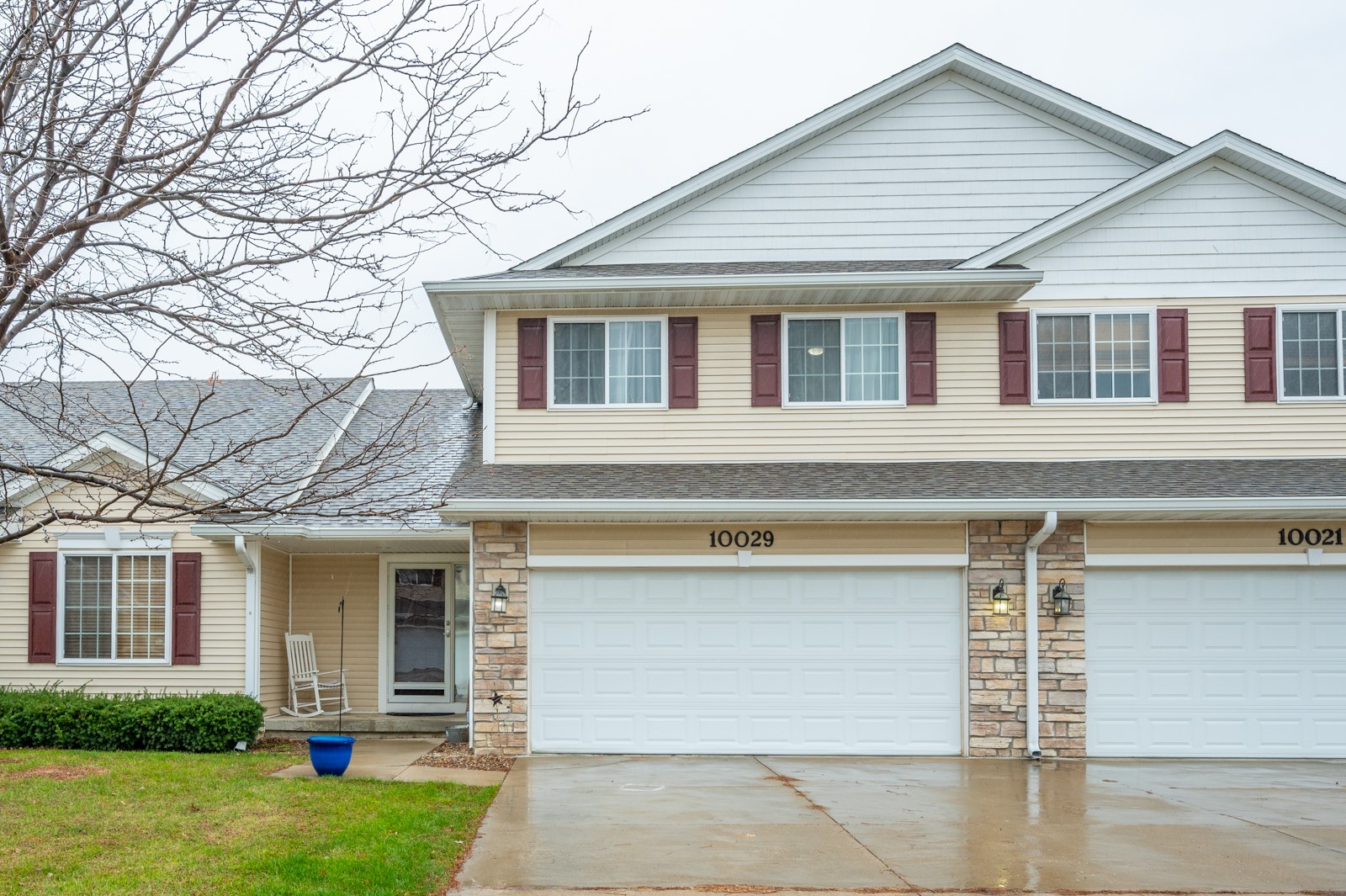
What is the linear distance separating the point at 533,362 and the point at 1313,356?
8859 millimetres

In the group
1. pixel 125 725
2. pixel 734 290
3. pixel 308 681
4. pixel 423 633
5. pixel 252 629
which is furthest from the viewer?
pixel 423 633

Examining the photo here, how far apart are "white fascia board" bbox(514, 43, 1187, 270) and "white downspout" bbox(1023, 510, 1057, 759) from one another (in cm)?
525

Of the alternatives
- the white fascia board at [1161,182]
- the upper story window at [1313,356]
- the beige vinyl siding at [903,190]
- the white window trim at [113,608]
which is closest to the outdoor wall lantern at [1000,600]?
the white fascia board at [1161,182]

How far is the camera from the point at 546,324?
44.9 feet

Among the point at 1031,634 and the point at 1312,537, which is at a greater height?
the point at 1312,537

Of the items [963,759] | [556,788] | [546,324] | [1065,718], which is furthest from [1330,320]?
[556,788]

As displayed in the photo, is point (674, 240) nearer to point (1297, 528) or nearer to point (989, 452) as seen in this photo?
point (989, 452)

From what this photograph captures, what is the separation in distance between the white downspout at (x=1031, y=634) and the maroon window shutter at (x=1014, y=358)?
1606 mm

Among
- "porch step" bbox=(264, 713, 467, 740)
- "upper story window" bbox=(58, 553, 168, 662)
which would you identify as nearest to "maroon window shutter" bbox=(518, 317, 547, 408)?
"porch step" bbox=(264, 713, 467, 740)

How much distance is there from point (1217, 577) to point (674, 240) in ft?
23.8

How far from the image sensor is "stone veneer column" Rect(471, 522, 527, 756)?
12.7 m

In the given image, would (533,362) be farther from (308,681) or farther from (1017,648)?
(1017,648)

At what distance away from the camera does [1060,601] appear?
1259cm

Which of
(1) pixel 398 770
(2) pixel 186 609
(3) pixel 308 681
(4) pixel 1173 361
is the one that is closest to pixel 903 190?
(4) pixel 1173 361
